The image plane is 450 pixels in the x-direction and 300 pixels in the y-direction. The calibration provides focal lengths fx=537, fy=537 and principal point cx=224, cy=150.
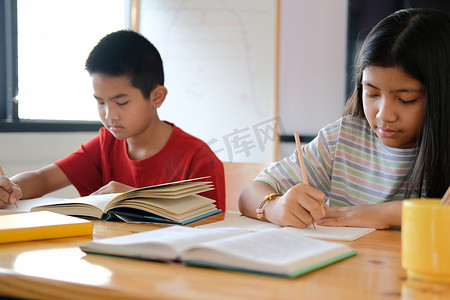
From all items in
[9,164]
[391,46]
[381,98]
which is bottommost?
[9,164]

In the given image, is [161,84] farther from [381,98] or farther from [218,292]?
[218,292]

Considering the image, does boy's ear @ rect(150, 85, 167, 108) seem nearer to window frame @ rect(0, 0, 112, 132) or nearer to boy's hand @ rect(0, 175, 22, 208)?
boy's hand @ rect(0, 175, 22, 208)

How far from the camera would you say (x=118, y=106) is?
164 centimetres

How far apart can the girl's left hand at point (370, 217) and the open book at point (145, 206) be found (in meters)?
0.27

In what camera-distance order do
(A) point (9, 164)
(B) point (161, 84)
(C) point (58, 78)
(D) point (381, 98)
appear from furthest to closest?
(C) point (58, 78) < (A) point (9, 164) < (B) point (161, 84) < (D) point (381, 98)

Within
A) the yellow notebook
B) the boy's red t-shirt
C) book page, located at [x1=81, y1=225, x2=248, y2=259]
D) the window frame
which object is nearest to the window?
the window frame

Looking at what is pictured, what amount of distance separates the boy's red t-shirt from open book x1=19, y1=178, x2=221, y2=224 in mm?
325

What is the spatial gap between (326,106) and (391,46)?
2.02m

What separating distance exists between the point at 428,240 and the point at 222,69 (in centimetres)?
281

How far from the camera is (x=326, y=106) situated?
3.18 m

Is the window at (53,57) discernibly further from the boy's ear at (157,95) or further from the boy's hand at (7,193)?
the boy's hand at (7,193)

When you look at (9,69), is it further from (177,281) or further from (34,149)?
(177,281)

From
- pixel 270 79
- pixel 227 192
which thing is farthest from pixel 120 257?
pixel 270 79

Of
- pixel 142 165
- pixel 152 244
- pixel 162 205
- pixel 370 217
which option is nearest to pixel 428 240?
pixel 152 244
